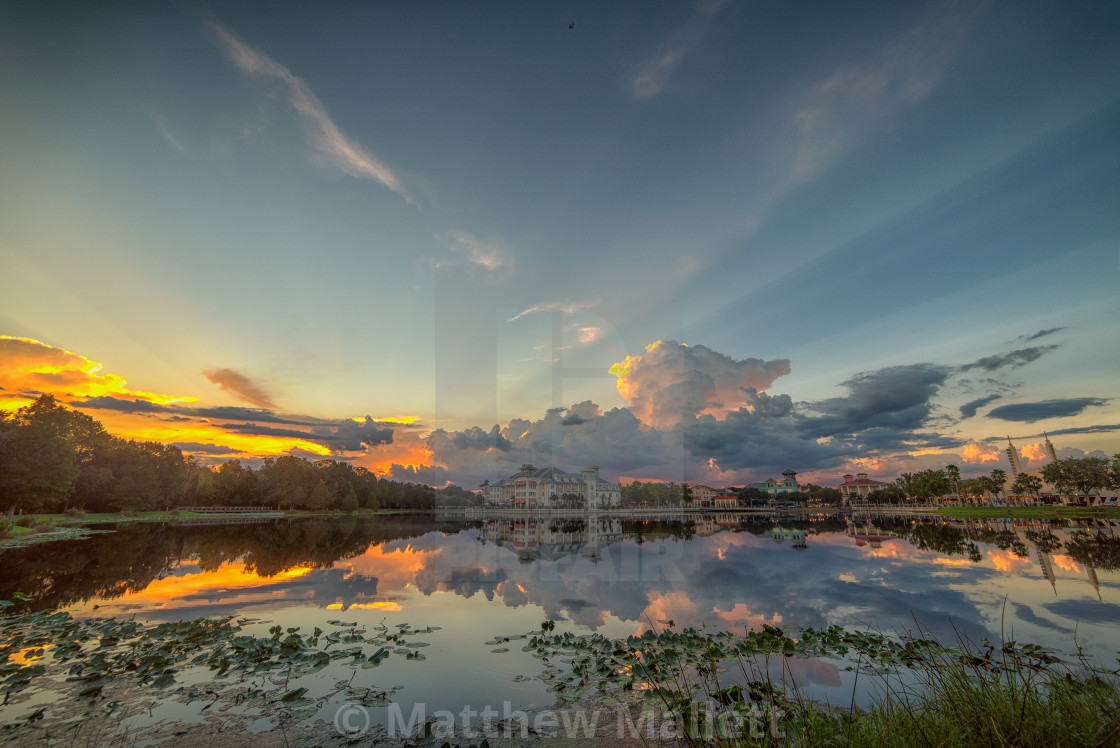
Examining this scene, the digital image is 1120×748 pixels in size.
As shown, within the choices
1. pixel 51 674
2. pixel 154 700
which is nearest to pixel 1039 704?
pixel 154 700

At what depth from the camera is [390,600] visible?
13211mm

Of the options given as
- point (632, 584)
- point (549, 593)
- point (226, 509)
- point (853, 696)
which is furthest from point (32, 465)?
point (853, 696)

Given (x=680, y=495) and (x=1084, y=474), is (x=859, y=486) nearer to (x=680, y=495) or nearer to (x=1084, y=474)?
(x=680, y=495)

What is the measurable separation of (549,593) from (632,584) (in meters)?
3.44

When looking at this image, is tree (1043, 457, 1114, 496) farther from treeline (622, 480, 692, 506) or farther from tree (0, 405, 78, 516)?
tree (0, 405, 78, 516)

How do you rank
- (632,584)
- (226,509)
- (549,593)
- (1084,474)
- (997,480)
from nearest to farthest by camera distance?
1. (549,593)
2. (632,584)
3. (1084,474)
4. (226,509)
5. (997,480)

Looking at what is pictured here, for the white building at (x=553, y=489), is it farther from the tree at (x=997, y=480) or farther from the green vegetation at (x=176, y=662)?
the green vegetation at (x=176, y=662)

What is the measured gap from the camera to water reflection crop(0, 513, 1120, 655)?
11312 millimetres

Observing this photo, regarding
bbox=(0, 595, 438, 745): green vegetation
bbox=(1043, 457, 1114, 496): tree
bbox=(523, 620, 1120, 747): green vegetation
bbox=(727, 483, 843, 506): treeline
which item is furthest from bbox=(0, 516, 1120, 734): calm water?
bbox=(727, 483, 843, 506): treeline

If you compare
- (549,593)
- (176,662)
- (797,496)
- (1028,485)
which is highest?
(176,662)

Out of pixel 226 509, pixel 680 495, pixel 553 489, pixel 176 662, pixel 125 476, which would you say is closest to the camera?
pixel 176 662

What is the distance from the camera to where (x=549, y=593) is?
586 inches

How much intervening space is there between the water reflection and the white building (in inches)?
3876

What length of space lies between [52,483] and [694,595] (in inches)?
2210
